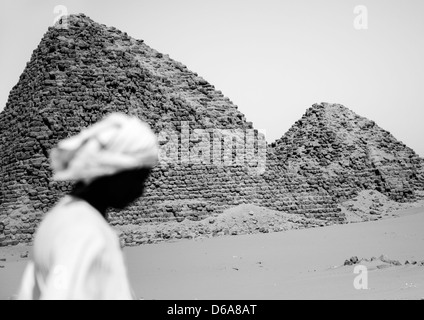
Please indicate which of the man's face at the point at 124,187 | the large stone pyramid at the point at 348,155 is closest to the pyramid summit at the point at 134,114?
the large stone pyramid at the point at 348,155

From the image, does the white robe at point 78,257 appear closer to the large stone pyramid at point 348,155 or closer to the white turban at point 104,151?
the white turban at point 104,151

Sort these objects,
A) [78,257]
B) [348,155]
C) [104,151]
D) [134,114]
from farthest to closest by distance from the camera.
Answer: [348,155] → [134,114] → [104,151] → [78,257]

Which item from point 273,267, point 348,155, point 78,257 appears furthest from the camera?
point 348,155

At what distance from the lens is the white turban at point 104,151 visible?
1801 mm

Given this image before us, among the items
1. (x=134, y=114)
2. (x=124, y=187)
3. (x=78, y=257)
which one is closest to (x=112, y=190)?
(x=124, y=187)

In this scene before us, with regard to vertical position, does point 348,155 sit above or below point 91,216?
above

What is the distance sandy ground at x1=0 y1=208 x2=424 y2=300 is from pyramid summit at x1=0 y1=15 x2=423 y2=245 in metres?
4.41

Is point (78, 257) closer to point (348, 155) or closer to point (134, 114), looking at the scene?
point (134, 114)

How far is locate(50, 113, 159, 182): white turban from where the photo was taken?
1801 mm

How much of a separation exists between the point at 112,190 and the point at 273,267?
12419mm

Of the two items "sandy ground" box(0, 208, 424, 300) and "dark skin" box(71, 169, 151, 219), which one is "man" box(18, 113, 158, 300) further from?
"sandy ground" box(0, 208, 424, 300)

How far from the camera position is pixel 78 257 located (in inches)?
64.9

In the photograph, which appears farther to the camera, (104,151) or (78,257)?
(104,151)
